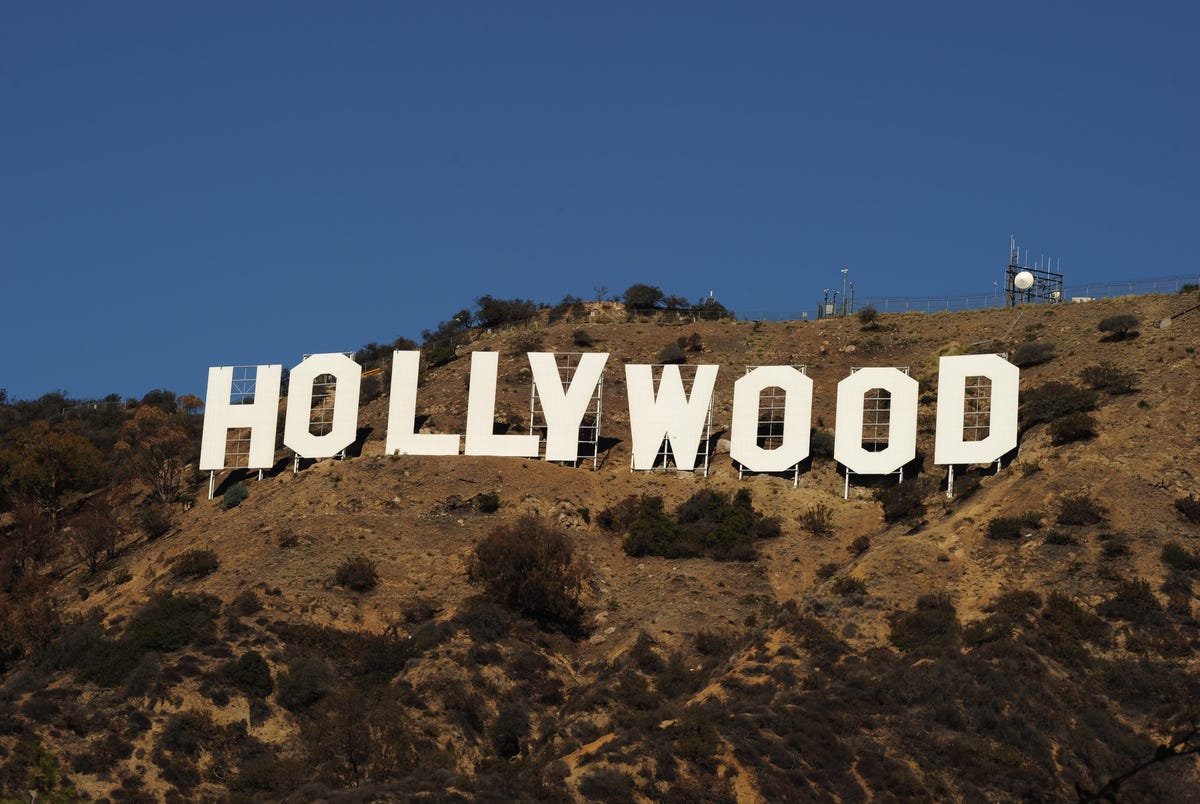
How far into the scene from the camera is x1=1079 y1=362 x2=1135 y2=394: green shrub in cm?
6372

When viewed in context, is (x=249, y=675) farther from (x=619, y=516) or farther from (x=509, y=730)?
(x=619, y=516)

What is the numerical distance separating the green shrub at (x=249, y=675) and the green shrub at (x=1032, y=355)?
3703cm

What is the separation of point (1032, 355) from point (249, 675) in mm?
38097

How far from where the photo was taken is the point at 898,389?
63.6 m

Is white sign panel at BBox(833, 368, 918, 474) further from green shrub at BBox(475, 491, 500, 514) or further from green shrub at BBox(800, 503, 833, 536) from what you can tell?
green shrub at BBox(475, 491, 500, 514)

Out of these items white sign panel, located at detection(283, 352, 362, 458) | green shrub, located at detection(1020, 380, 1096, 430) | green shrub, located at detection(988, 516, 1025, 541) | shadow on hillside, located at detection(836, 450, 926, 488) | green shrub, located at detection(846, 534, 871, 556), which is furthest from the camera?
white sign panel, located at detection(283, 352, 362, 458)

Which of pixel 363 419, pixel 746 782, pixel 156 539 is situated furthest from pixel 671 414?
pixel 746 782

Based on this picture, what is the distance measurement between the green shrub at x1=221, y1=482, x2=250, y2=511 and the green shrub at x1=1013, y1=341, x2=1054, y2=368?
33.7 meters

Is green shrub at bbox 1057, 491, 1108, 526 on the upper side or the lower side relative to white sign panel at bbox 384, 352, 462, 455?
lower

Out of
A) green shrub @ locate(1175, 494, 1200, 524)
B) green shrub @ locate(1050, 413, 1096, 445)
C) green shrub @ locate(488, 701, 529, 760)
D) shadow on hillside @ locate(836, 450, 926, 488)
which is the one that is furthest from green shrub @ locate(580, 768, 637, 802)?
green shrub @ locate(1050, 413, 1096, 445)

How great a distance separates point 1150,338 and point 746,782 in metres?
37.5

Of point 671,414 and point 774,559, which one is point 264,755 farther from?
point 671,414

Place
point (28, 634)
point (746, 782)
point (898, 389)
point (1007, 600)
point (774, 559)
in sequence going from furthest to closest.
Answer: point (898, 389)
point (774, 559)
point (28, 634)
point (1007, 600)
point (746, 782)

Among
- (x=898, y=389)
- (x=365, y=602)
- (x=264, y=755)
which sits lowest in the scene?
(x=264, y=755)
